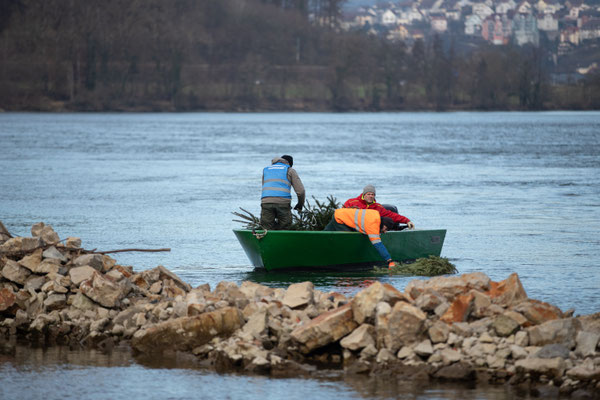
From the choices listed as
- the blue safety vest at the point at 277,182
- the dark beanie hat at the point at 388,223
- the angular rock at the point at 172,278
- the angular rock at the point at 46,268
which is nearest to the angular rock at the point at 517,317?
the angular rock at the point at 172,278

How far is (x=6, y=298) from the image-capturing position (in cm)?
1261

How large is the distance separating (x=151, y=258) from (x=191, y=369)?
7368 mm

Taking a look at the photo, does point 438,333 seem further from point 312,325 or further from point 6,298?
point 6,298

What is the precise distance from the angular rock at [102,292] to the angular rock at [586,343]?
5136mm

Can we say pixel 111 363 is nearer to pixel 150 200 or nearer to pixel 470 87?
pixel 150 200

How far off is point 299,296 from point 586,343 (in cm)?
309

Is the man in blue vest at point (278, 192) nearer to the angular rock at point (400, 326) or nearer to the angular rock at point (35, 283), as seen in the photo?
the angular rock at point (35, 283)

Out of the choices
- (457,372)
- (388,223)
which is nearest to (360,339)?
(457,372)

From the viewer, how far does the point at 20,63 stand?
13088 cm

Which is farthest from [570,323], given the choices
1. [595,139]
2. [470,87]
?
[470,87]

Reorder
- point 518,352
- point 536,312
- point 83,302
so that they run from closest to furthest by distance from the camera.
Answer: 1. point 518,352
2. point 536,312
3. point 83,302

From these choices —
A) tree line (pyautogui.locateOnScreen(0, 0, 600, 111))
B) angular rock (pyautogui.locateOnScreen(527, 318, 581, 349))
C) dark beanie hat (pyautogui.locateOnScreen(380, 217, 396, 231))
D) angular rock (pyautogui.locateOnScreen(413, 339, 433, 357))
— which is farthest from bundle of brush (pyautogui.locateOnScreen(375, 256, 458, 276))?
tree line (pyautogui.locateOnScreen(0, 0, 600, 111))

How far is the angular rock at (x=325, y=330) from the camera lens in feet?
35.9

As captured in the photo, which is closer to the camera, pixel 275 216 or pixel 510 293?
pixel 510 293
